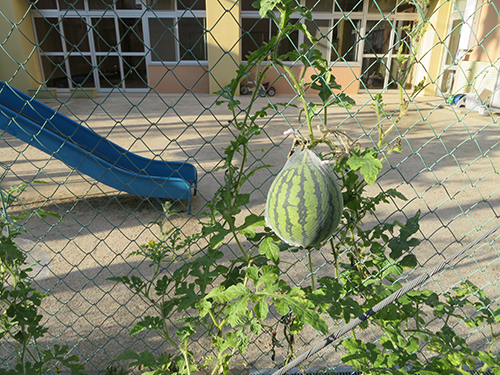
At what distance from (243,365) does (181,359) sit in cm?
52

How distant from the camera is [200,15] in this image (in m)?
11.5

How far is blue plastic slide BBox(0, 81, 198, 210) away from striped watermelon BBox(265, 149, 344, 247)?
1835mm

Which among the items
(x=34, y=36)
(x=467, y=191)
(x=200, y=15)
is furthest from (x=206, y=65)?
(x=467, y=191)

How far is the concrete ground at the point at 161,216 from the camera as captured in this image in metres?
1.95

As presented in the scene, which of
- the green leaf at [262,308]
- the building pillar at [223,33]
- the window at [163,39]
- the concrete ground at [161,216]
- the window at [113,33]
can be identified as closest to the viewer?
the green leaf at [262,308]

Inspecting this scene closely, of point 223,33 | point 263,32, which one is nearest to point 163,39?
point 223,33

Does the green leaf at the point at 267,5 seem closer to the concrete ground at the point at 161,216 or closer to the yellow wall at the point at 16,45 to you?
the concrete ground at the point at 161,216

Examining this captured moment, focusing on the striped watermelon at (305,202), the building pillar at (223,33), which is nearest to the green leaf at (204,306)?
the striped watermelon at (305,202)

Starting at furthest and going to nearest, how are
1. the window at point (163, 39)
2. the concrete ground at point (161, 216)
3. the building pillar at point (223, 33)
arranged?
1. the window at point (163, 39)
2. the building pillar at point (223, 33)
3. the concrete ground at point (161, 216)

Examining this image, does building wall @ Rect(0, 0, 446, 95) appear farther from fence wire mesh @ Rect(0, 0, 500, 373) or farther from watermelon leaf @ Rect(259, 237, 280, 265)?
watermelon leaf @ Rect(259, 237, 280, 265)

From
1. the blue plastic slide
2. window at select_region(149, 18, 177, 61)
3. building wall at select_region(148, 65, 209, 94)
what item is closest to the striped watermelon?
the blue plastic slide

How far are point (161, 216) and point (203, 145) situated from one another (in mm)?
2660

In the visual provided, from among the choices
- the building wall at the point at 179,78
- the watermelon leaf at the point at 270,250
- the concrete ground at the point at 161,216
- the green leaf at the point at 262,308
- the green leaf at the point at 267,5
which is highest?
the green leaf at the point at 267,5

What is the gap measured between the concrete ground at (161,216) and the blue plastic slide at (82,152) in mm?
238
